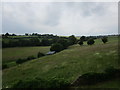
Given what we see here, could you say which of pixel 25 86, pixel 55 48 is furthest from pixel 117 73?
pixel 55 48

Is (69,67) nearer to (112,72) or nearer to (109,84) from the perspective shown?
(112,72)

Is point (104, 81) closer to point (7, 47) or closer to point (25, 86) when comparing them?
point (25, 86)

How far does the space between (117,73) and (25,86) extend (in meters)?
13.1

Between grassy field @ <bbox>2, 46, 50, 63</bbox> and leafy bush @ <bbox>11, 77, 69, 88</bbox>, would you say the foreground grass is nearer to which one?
leafy bush @ <bbox>11, 77, 69, 88</bbox>

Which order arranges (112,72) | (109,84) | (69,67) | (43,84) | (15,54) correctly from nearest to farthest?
(43,84)
(109,84)
(112,72)
(69,67)
(15,54)

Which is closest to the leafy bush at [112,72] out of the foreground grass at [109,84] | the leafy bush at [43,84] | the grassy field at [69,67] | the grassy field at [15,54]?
the foreground grass at [109,84]

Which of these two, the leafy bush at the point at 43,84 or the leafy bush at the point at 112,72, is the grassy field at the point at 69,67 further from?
the leafy bush at the point at 112,72

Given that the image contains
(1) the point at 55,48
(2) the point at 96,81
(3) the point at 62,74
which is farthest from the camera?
(1) the point at 55,48

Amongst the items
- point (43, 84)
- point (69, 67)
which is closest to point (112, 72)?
point (43, 84)

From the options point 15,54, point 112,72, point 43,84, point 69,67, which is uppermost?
point 112,72

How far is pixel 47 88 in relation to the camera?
16.1m

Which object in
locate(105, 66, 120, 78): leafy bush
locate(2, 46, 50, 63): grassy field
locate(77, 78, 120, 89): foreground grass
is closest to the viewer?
locate(77, 78, 120, 89): foreground grass

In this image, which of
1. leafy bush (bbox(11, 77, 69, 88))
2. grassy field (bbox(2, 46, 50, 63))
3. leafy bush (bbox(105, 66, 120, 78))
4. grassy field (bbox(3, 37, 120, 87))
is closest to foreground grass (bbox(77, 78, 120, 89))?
leafy bush (bbox(105, 66, 120, 78))

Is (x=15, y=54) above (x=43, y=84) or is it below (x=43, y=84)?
below
